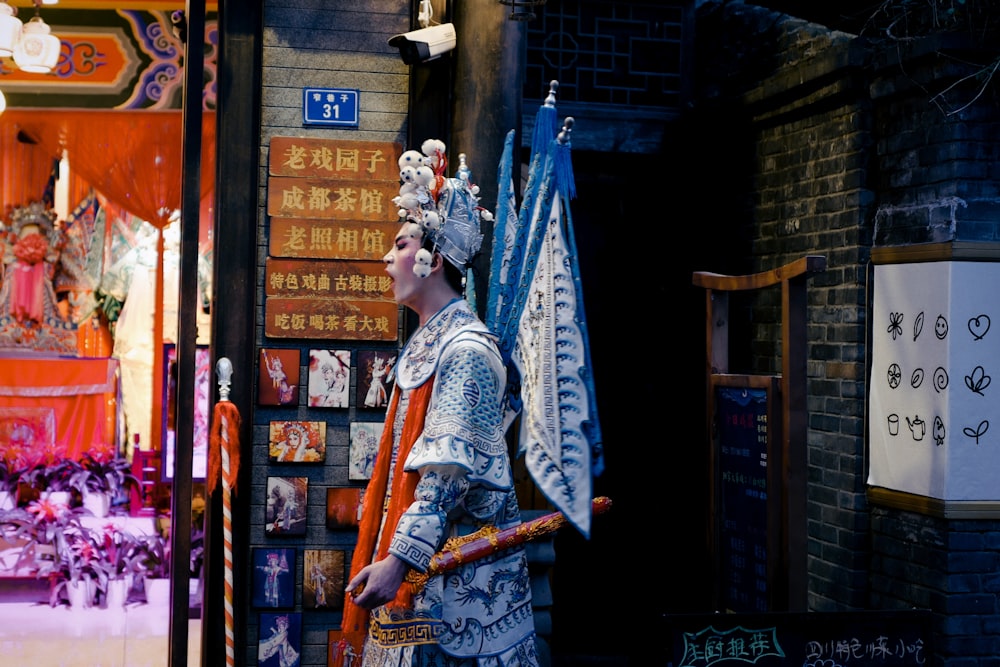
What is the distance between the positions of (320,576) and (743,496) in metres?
1.77

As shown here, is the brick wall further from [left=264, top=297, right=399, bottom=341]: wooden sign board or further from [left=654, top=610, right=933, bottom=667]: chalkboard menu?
[left=264, top=297, right=399, bottom=341]: wooden sign board

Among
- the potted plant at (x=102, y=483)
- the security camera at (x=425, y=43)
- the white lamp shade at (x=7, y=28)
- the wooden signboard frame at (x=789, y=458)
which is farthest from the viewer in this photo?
the potted plant at (x=102, y=483)

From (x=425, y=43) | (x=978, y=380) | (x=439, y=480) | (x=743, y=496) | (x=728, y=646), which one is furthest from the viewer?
(x=978, y=380)

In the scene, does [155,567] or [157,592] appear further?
[155,567]

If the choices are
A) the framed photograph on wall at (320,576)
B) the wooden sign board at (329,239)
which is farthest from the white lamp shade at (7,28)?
the framed photograph on wall at (320,576)

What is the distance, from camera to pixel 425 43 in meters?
4.84

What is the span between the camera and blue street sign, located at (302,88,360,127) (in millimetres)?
5047

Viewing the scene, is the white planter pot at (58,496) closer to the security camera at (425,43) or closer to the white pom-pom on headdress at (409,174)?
the security camera at (425,43)

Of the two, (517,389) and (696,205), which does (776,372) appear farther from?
(517,389)

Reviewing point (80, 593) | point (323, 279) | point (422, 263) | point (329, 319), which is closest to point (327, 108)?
point (323, 279)

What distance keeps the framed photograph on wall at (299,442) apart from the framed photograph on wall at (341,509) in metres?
0.16

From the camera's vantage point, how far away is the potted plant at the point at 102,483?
23.6 ft

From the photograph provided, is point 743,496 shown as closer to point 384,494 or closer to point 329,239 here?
point 384,494

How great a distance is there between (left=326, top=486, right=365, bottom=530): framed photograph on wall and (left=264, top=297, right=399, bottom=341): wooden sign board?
647 millimetres
